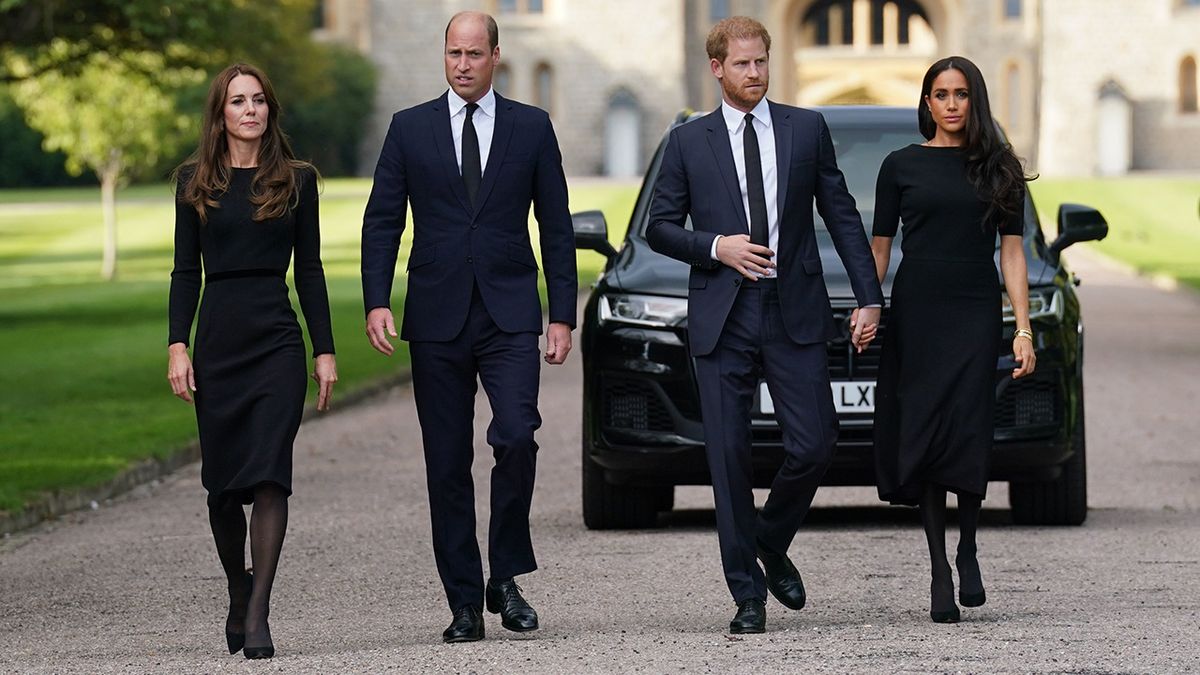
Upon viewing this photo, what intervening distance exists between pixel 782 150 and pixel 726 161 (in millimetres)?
174

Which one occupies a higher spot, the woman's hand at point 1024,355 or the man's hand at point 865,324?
the man's hand at point 865,324

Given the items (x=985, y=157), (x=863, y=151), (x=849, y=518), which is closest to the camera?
(x=985, y=157)

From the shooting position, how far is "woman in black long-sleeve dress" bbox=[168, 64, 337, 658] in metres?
6.46

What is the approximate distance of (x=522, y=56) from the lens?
7731cm

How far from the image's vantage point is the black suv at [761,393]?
350 inches

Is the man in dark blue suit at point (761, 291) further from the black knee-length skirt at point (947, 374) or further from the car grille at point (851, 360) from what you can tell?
the car grille at point (851, 360)

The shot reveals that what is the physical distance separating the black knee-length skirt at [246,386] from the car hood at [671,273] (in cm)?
271

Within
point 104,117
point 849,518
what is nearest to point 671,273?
point 849,518

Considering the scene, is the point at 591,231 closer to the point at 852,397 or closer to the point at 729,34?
the point at 852,397

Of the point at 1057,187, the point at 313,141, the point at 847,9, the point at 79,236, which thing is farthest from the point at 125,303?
the point at 847,9

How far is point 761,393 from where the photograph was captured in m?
8.96

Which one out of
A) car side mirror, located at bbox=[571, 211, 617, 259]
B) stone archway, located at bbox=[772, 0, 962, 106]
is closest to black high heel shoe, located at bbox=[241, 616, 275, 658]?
car side mirror, located at bbox=[571, 211, 617, 259]

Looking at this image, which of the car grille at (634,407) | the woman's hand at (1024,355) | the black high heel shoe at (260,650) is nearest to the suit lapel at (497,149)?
the black high heel shoe at (260,650)

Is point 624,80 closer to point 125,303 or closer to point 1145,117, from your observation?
point 1145,117
